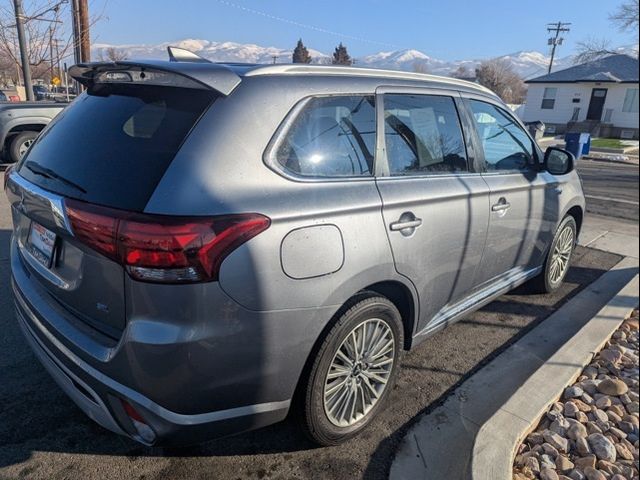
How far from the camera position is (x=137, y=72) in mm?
2186

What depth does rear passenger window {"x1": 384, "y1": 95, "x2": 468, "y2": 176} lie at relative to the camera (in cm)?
266

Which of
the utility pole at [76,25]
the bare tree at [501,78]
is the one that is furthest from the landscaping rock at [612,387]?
the bare tree at [501,78]

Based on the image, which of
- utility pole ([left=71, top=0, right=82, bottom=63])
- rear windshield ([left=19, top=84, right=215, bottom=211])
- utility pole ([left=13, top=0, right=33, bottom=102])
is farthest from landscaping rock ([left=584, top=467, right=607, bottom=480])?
utility pole ([left=71, top=0, right=82, bottom=63])

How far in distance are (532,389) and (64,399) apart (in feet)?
9.07

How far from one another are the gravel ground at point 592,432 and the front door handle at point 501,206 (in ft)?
3.97

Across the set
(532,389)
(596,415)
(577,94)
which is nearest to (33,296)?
(532,389)

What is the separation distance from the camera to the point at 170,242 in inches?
69.4

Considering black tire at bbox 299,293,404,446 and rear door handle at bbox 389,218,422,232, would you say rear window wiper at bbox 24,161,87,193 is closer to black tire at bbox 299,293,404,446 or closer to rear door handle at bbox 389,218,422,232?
black tire at bbox 299,293,404,446

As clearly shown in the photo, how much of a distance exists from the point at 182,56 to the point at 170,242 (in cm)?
114

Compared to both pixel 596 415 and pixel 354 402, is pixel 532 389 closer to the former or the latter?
pixel 596 415

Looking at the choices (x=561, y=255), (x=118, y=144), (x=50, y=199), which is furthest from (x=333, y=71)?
(x=561, y=255)

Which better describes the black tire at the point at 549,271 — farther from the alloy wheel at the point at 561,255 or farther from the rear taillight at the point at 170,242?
the rear taillight at the point at 170,242

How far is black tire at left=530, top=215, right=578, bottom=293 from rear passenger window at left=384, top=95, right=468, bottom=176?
1754 millimetres

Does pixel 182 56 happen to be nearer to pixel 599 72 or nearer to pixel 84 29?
pixel 84 29
